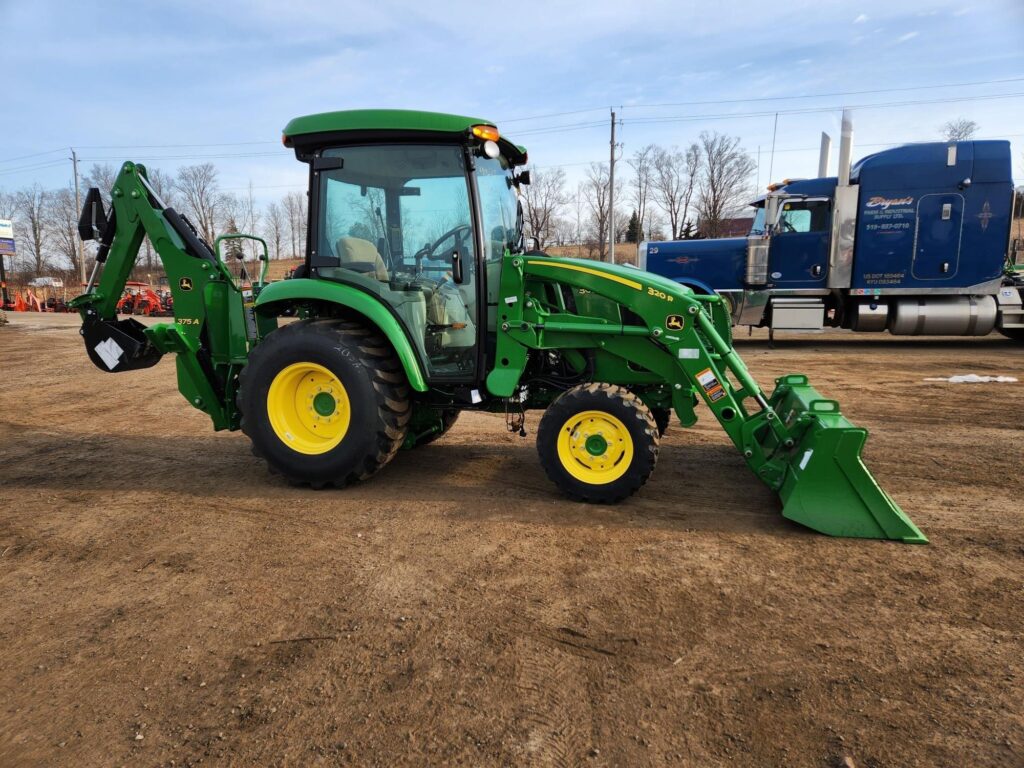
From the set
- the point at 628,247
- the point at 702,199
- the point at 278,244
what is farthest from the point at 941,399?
the point at 278,244

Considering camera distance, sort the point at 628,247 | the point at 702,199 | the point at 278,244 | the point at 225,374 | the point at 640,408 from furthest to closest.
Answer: the point at 278,244 < the point at 628,247 < the point at 702,199 < the point at 225,374 < the point at 640,408

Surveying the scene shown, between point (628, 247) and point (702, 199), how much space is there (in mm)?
9853

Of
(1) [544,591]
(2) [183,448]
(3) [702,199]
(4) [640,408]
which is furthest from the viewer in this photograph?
(3) [702,199]

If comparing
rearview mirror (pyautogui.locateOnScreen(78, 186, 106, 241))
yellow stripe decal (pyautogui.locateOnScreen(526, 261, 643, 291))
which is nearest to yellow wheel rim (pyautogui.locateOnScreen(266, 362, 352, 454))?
yellow stripe decal (pyautogui.locateOnScreen(526, 261, 643, 291))

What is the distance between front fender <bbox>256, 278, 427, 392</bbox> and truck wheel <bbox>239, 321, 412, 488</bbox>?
0.17 m

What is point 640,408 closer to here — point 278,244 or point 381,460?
point 381,460

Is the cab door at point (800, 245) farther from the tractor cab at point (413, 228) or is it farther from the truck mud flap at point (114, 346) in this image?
the truck mud flap at point (114, 346)

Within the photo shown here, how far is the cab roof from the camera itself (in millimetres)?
4098

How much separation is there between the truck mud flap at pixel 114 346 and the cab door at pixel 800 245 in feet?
34.9

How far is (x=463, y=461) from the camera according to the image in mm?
5316

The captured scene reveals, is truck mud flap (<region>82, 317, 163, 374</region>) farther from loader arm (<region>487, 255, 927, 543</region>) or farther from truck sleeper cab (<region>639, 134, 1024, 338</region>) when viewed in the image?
truck sleeper cab (<region>639, 134, 1024, 338</region>)

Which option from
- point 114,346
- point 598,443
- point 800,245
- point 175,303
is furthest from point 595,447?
point 800,245

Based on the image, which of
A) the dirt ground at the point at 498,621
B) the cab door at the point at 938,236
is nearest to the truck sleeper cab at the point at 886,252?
the cab door at the point at 938,236

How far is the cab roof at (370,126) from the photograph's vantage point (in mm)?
4098
